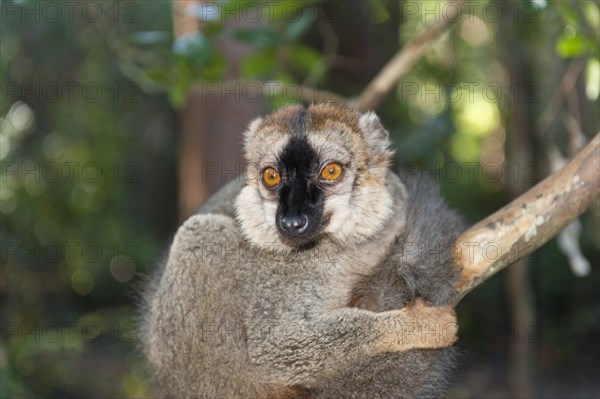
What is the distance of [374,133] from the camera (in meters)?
4.56

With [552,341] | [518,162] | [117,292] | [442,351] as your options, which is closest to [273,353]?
[442,351]

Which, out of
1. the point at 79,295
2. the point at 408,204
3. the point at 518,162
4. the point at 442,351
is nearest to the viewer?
the point at 442,351

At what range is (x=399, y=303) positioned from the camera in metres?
4.08

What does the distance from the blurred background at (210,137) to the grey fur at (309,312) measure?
48.7 inches

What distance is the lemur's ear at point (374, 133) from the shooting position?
179 inches

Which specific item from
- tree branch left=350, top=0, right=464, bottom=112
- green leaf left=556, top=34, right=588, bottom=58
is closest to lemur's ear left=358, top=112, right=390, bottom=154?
tree branch left=350, top=0, right=464, bottom=112

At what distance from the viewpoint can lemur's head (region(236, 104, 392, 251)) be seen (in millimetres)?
4137

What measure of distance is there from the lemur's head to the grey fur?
0.19 feet

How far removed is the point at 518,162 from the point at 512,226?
3.31 meters

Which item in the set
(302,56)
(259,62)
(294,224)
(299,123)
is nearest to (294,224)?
(294,224)

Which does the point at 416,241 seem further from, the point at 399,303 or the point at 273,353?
the point at 273,353

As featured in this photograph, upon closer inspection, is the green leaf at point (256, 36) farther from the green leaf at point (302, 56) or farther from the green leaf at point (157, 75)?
the green leaf at point (157, 75)

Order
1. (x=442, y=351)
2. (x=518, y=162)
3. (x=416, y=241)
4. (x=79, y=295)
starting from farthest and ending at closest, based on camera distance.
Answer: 1. (x=79, y=295)
2. (x=518, y=162)
3. (x=416, y=241)
4. (x=442, y=351)

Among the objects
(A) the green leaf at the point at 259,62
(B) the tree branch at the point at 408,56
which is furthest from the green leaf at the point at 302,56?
(B) the tree branch at the point at 408,56
